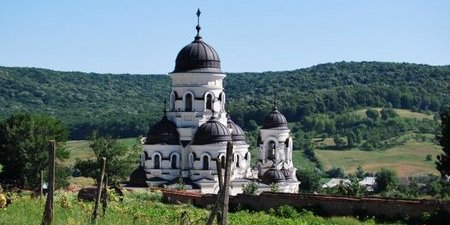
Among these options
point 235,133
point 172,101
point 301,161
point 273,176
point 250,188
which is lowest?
point 301,161

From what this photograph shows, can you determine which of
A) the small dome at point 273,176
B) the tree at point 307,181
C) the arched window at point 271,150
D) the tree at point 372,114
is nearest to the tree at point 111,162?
the arched window at point 271,150

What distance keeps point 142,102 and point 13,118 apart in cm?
14163

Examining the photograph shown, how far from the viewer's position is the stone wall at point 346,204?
2950 centimetres

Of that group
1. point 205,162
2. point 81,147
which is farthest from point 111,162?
point 81,147

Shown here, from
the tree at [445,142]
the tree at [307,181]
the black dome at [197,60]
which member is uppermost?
the black dome at [197,60]

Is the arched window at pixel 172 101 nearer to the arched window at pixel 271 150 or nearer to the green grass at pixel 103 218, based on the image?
the arched window at pixel 271 150

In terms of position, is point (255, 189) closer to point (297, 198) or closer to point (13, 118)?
point (297, 198)

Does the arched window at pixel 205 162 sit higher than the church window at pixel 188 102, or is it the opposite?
the church window at pixel 188 102

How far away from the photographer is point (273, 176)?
5409 centimetres

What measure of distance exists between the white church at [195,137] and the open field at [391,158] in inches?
2250

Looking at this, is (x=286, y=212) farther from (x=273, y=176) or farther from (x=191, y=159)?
(x=273, y=176)

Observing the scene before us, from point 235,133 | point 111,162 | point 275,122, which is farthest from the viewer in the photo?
point 111,162

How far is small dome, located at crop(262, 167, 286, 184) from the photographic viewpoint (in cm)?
5394

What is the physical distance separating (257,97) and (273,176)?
11719cm
